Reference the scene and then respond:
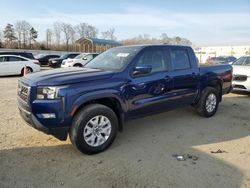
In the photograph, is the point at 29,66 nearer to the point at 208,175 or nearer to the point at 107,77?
the point at 107,77

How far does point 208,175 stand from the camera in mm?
3992

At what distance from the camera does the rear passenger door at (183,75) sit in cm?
602

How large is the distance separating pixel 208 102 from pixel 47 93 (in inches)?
169

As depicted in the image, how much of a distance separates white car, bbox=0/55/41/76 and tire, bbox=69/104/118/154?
15.0m

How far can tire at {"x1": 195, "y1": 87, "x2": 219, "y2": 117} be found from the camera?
6.89 m

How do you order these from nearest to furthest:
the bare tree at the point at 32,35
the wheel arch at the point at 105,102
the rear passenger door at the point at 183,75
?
the wheel arch at the point at 105,102, the rear passenger door at the point at 183,75, the bare tree at the point at 32,35

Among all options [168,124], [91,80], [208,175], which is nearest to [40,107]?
[91,80]

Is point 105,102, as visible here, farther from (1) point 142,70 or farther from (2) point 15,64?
(2) point 15,64

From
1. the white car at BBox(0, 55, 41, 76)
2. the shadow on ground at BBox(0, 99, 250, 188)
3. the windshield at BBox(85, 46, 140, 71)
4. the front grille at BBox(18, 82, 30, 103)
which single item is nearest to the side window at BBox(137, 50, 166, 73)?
the windshield at BBox(85, 46, 140, 71)

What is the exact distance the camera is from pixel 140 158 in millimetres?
4555

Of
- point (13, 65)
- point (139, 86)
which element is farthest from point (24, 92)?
point (13, 65)

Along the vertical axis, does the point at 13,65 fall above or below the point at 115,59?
below

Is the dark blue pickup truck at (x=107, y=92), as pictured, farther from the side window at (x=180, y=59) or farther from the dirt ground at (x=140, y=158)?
the dirt ground at (x=140, y=158)

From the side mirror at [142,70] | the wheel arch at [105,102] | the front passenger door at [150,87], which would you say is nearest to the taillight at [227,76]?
the front passenger door at [150,87]
